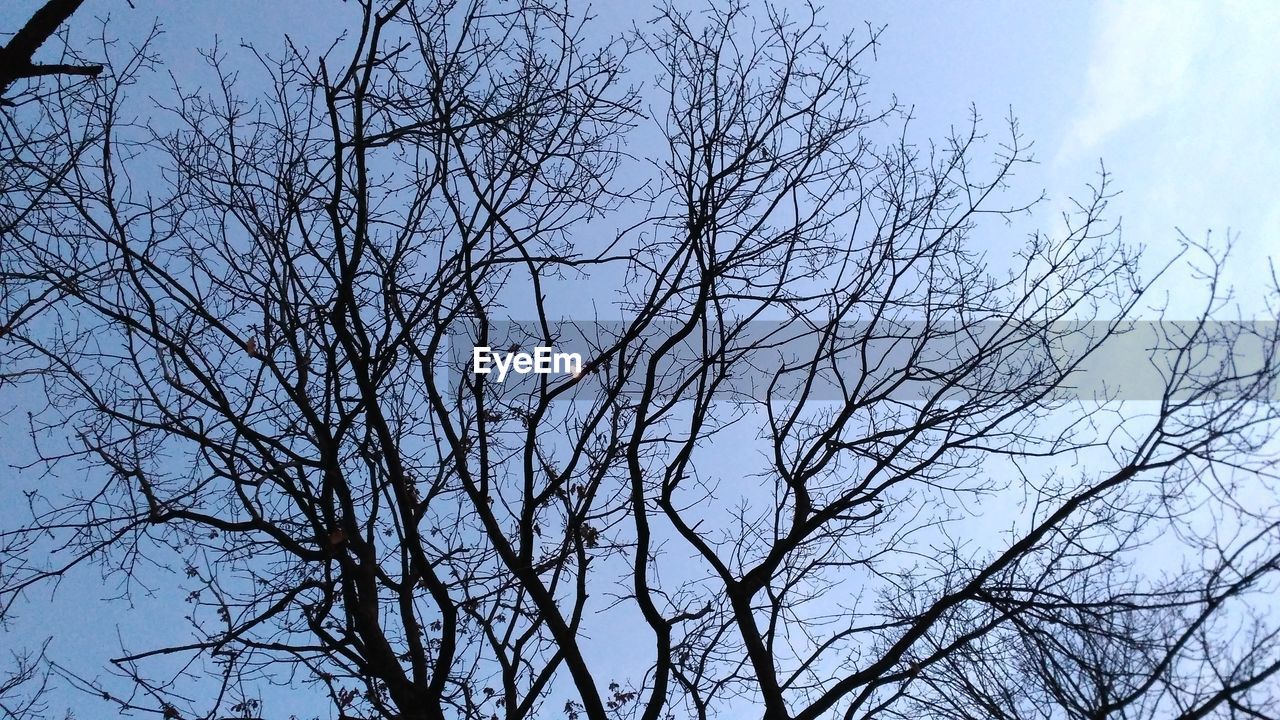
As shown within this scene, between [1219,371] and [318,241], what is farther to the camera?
[318,241]

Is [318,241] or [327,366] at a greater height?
[318,241]

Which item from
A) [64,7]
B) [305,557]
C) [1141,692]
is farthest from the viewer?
[305,557]

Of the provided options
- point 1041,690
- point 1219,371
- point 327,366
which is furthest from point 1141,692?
point 327,366

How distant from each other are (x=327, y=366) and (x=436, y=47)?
2479 mm

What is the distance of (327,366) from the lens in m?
6.57

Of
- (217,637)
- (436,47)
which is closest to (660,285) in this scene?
(436,47)

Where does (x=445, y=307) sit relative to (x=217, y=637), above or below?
above

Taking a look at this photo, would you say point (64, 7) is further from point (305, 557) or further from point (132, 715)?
point (132, 715)

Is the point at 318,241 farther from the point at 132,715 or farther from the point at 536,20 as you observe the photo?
the point at 132,715

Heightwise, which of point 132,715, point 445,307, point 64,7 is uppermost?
point 445,307

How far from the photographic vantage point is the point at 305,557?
6.19 m

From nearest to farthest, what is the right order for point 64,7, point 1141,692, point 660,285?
point 64,7, point 1141,692, point 660,285

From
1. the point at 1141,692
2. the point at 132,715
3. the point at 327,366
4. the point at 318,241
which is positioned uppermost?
the point at 318,241

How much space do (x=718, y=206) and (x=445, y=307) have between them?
7.51ft
